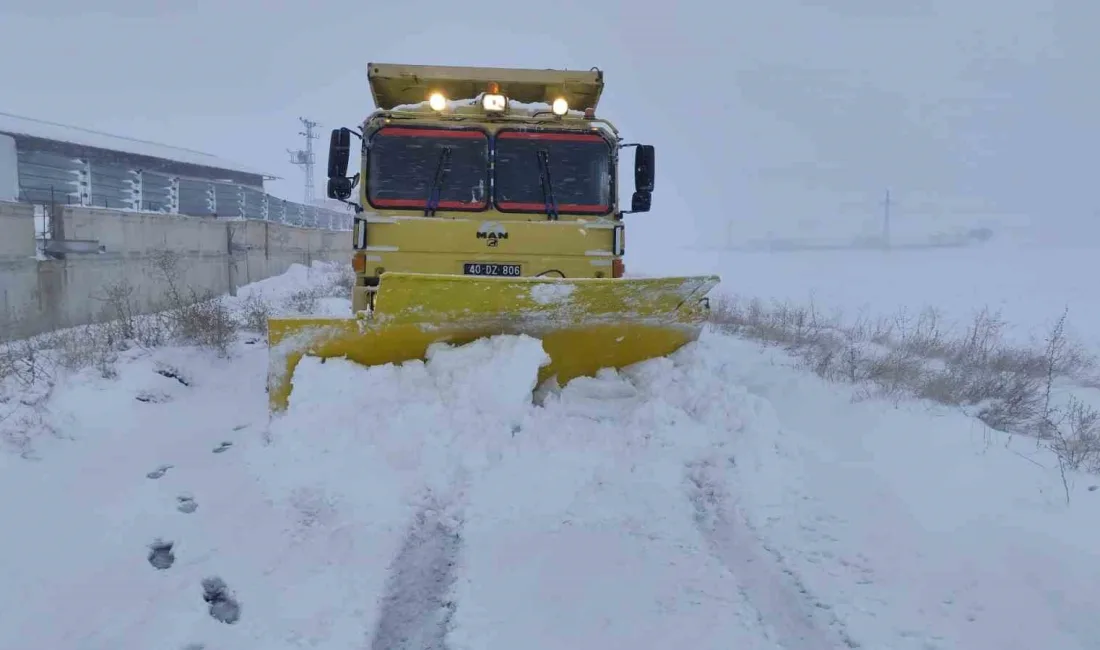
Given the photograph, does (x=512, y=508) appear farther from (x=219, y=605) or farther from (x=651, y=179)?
(x=651, y=179)

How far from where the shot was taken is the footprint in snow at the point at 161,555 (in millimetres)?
3086

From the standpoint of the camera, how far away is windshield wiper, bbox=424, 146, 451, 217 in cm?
597

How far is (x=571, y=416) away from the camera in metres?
4.78

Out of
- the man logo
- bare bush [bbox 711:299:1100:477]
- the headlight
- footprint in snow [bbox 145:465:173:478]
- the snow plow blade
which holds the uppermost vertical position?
the headlight

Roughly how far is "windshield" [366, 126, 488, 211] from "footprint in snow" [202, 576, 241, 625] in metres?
3.73

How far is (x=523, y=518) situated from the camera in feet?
11.9

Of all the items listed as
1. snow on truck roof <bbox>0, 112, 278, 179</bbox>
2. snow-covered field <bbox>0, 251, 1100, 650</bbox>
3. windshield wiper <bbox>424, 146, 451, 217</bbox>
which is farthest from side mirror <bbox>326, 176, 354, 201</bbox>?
snow on truck roof <bbox>0, 112, 278, 179</bbox>

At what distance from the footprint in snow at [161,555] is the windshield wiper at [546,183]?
3960mm

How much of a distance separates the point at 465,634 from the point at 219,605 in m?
1.07

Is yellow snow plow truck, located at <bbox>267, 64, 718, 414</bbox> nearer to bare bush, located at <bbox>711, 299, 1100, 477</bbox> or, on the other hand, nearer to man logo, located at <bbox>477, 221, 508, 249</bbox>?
man logo, located at <bbox>477, 221, 508, 249</bbox>

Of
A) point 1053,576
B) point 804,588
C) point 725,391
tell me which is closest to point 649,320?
point 725,391

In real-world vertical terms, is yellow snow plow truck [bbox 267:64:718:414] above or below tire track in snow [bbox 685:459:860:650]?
above

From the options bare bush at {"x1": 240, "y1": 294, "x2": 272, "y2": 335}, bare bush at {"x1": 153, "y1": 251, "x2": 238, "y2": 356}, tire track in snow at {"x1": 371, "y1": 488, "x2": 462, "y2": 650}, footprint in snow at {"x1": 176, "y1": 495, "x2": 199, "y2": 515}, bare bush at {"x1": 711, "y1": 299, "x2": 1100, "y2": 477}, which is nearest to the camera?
tire track in snow at {"x1": 371, "y1": 488, "x2": 462, "y2": 650}

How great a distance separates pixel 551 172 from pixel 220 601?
14.5ft
